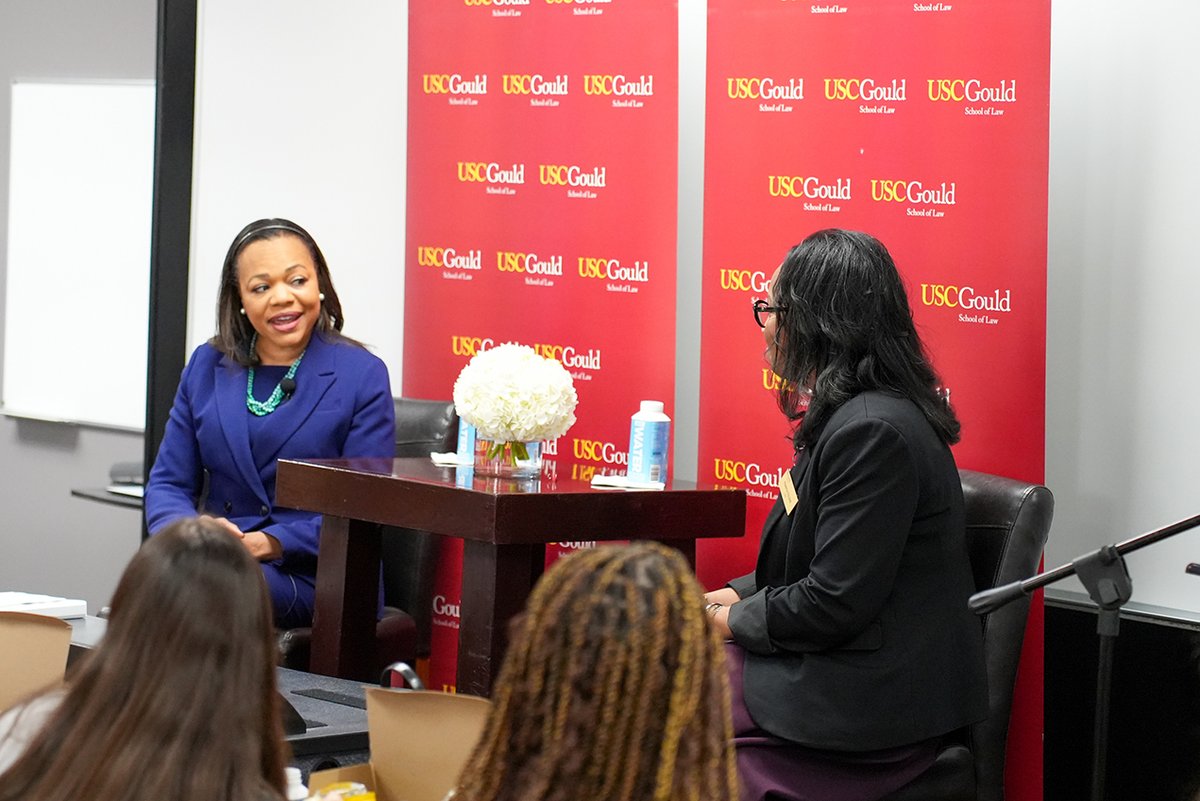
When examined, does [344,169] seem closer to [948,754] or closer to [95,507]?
[95,507]

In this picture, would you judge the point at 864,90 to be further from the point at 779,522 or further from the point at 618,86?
the point at 779,522

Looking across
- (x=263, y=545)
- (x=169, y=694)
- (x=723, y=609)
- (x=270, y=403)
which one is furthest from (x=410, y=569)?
(x=169, y=694)

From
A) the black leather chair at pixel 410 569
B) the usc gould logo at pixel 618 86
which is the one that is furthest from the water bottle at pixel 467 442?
the usc gould logo at pixel 618 86

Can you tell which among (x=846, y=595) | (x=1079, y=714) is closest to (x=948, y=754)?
(x=846, y=595)

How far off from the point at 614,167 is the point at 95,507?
329 cm

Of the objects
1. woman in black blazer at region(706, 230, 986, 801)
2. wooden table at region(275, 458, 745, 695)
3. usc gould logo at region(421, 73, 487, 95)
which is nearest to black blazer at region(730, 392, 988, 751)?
woman in black blazer at region(706, 230, 986, 801)

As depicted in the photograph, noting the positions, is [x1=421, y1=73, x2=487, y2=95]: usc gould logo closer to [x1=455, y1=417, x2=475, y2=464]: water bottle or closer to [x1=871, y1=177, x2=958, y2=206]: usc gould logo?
[x1=455, y1=417, x2=475, y2=464]: water bottle

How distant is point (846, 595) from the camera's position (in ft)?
8.25

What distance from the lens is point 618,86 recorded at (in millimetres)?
3961

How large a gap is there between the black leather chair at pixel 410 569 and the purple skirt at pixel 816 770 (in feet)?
4.18

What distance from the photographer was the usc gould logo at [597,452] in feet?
13.0

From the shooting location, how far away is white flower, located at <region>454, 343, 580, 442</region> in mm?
3061

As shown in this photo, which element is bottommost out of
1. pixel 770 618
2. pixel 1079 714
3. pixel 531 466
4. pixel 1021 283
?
pixel 1079 714

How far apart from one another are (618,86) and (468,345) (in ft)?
2.91
